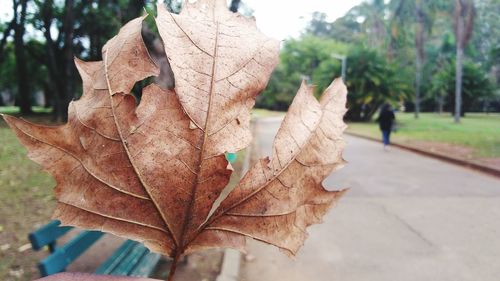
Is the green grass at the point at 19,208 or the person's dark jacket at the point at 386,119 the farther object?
the person's dark jacket at the point at 386,119

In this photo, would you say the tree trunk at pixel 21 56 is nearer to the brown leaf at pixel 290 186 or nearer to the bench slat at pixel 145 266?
the bench slat at pixel 145 266

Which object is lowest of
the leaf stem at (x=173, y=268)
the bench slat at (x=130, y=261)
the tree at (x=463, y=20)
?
the bench slat at (x=130, y=261)

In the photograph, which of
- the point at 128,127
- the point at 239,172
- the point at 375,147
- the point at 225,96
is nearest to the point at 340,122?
the point at 225,96

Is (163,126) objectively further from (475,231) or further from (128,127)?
(475,231)

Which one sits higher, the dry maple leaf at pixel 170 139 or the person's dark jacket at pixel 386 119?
the dry maple leaf at pixel 170 139

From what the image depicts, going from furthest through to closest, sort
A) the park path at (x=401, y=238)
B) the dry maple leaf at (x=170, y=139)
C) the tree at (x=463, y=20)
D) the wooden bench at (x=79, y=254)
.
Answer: the tree at (x=463, y=20) → the park path at (x=401, y=238) → the wooden bench at (x=79, y=254) → the dry maple leaf at (x=170, y=139)

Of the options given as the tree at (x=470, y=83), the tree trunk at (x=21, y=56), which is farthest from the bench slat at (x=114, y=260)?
the tree at (x=470, y=83)

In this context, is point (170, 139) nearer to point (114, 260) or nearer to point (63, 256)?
point (63, 256)
